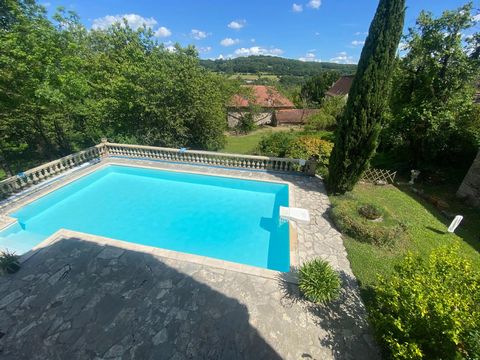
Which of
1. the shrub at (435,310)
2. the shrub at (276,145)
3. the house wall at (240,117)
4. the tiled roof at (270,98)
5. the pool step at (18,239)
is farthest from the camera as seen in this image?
the tiled roof at (270,98)

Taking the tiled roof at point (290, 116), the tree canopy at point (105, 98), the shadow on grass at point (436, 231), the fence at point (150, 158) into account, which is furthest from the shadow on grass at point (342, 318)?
the tiled roof at point (290, 116)

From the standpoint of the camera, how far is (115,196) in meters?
11.9

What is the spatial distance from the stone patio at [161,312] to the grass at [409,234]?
0.55 metres

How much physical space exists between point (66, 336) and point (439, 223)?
43.4ft

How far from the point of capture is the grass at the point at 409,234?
22.2ft

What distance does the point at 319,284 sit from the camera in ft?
18.5

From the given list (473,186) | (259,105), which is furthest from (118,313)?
(259,105)

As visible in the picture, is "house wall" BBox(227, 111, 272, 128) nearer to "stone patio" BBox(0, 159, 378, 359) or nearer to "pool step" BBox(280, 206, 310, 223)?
"pool step" BBox(280, 206, 310, 223)

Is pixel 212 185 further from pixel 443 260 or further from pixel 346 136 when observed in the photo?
pixel 443 260

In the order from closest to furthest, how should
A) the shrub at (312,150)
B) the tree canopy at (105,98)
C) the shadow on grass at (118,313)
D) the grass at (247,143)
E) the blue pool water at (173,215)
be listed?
the shadow on grass at (118,313) < the blue pool water at (173,215) < the tree canopy at (105,98) < the shrub at (312,150) < the grass at (247,143)

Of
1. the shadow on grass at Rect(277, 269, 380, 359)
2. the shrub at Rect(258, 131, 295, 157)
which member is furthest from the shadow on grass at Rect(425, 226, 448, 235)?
the shrub at Rect(258, 131, 295, 157)

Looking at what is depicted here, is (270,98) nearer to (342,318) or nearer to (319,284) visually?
(319,284)

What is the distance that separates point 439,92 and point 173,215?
1527cm

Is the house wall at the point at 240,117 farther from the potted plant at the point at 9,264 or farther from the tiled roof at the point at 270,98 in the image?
the potted plant at the point at 9,264
